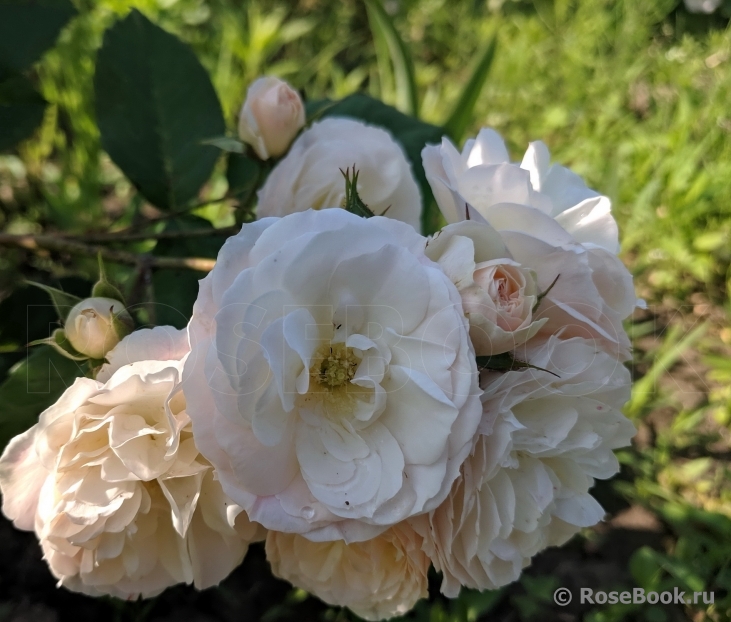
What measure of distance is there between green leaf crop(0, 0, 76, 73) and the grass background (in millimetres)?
233

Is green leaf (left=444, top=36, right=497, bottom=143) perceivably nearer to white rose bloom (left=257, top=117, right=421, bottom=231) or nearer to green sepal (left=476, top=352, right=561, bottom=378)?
white rose bloom (left=257, top=117, right=421, bottom=231)

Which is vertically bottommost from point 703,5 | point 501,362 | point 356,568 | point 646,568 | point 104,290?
point 646,568

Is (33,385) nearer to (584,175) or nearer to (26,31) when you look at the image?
(26,31)

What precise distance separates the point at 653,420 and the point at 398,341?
41.6 inches

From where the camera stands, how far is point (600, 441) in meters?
0.41

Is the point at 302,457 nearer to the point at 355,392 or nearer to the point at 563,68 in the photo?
the point at 355,392

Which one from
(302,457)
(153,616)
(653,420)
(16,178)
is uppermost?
(302,457)

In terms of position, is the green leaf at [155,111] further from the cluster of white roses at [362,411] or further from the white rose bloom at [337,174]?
the cluster of white roses at [362,411]

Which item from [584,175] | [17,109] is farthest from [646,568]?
[17,109]

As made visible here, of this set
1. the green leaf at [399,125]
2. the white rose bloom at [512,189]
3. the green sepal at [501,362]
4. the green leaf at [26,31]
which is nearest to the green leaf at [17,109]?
the green leaf at [26,31]

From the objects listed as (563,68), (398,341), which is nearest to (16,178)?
(398,341)

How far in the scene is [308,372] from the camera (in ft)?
1.17

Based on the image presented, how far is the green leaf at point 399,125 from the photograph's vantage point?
80 cm

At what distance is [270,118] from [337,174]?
0.11 meters
